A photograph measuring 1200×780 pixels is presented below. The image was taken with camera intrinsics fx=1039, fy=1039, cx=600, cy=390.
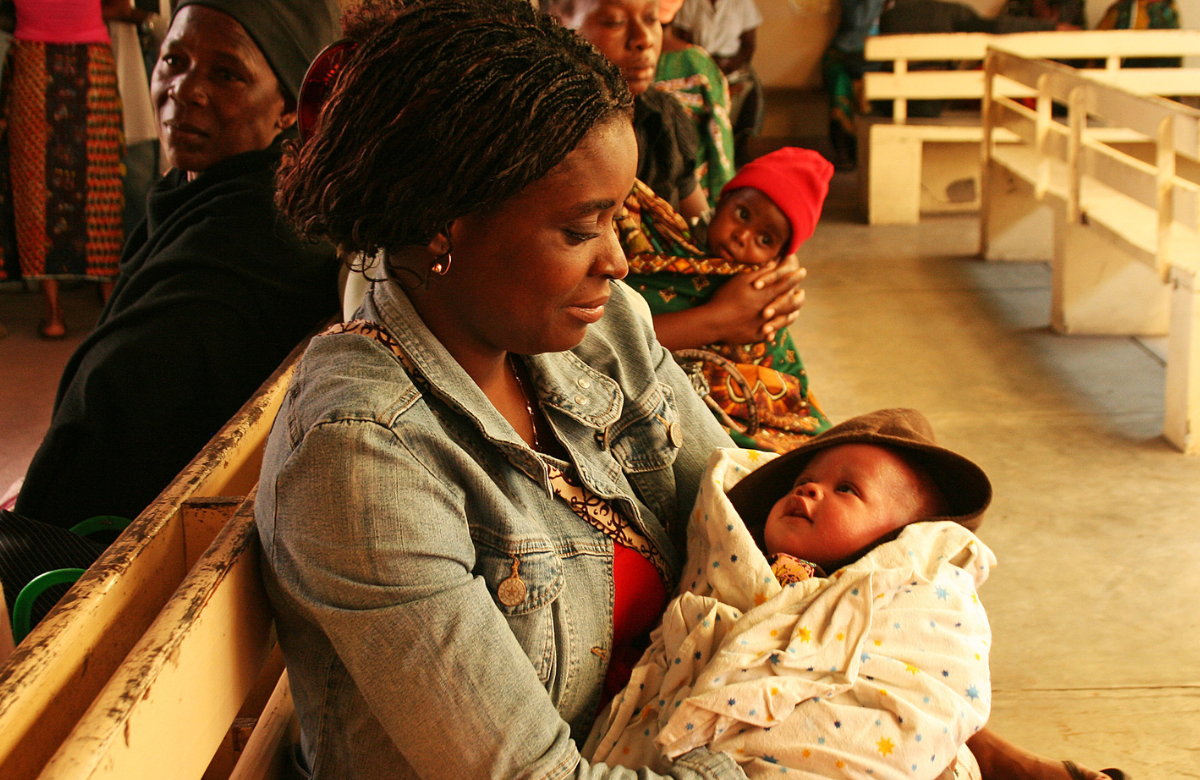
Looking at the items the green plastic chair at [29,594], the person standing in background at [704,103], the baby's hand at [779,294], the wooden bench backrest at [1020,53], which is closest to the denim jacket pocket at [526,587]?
the green plastic chair at [29,594]

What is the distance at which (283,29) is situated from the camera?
2455 mm

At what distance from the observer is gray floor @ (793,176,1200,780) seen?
233cm

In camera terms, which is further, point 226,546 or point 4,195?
point 4,195

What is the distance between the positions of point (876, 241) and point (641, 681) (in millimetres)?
5964

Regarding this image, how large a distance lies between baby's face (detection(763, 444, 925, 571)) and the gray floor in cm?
94

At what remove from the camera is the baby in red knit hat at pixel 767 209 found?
2.58 m

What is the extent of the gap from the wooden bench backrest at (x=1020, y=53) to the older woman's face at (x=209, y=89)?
5218 millimetres

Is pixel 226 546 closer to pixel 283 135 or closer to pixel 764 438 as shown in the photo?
pixel 764 438

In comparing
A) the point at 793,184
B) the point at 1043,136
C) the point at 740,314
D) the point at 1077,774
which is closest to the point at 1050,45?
the point at 1043,136

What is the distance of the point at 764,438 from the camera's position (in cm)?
228

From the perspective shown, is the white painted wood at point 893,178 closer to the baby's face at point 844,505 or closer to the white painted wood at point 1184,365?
the white painted wood at point 1184,365

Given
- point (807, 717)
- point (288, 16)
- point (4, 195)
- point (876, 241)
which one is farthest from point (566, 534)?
point (876, 241)

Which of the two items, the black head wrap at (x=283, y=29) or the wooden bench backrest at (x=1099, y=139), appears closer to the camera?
the black head wrap at (x=283, y=29)

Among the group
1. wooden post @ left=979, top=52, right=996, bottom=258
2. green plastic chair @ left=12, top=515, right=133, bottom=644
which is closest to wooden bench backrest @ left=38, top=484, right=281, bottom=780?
green plastic chair @ left=12, top=515, right=133, bottom=644
